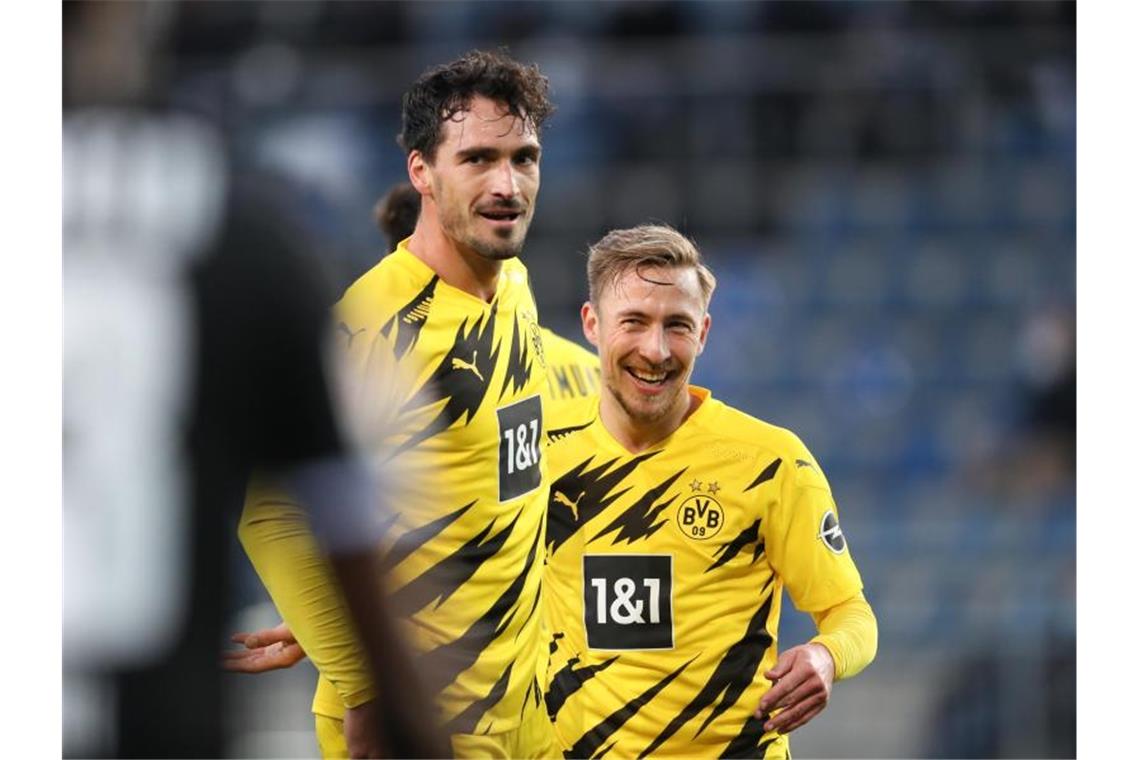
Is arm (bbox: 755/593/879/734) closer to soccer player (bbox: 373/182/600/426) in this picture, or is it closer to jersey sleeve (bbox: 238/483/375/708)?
soccer player (bbox: 373/182/600/426)

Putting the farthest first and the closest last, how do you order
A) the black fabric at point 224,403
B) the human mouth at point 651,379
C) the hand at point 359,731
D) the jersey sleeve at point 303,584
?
the human mouth at point 651,379 < the hand at point 359,731 < the jersey sleeve at point 303,584 < the black fabric at point 224,403

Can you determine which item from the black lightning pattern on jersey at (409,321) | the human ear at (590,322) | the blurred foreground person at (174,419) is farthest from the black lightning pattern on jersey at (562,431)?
the blurred foreground person at (174,419)

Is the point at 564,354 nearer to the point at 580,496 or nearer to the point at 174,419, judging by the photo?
the point at 580,496

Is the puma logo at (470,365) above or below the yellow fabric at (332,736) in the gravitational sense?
above

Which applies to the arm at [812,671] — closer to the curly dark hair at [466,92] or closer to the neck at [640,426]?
the neck at [640,426]

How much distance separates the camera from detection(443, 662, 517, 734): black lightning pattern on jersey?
4227mm

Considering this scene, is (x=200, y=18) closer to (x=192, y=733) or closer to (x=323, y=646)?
(x=323, y=646)

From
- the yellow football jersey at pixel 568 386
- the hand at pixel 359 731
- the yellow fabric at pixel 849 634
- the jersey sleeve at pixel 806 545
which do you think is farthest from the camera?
the yellow football jersey at pixel 568 386

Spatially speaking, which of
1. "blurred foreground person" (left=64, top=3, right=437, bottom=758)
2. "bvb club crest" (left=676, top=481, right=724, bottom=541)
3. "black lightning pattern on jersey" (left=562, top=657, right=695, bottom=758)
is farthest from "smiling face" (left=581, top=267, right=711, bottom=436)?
"blurred foreground person" (left=64, top=3, right=437, bottom=758)

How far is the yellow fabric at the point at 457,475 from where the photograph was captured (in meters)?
4.06

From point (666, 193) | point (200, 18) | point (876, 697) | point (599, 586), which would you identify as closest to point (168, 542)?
point (599, 586)

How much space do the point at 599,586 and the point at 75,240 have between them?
1.87 metres

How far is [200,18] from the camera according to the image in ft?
36.0

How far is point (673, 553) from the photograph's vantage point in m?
4.12
